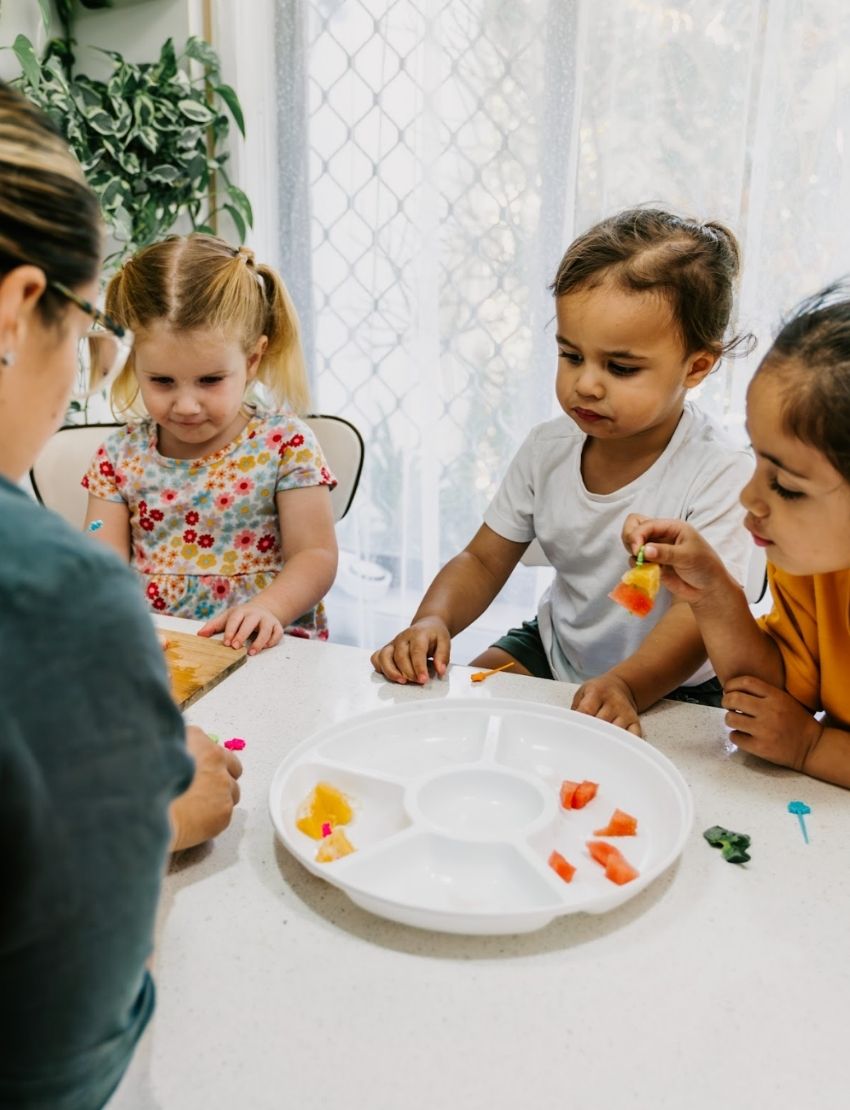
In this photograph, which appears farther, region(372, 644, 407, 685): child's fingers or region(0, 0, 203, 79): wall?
region(0, 0, 203, 79): wall

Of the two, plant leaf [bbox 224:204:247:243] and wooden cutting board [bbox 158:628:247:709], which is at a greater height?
plant leaf [bbox 224:204:247:243]

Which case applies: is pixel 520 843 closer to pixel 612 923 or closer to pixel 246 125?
pixel 612 923

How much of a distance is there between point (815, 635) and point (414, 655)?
48 cm

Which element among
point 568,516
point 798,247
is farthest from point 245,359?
point 798,247

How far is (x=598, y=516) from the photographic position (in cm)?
147

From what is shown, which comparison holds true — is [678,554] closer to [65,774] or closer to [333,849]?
[333,849]

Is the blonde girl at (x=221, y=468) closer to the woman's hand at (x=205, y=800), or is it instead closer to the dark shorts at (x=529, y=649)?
the dark shorts at (x=529, y=649)

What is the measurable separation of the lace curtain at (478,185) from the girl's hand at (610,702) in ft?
4.49

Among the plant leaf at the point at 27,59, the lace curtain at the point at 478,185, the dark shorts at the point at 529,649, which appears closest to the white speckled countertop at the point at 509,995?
the dark shorts at the point at 529,649

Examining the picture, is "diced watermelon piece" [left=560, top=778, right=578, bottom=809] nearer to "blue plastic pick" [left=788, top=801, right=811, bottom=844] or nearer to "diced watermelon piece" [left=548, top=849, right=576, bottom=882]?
"diced watermelon piece" [left=548, top=849, right=576, bottom=882]

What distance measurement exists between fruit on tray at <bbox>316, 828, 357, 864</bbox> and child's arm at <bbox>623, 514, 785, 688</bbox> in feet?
1.57

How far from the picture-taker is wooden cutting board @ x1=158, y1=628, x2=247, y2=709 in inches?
42.8

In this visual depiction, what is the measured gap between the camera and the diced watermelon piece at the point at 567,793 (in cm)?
88

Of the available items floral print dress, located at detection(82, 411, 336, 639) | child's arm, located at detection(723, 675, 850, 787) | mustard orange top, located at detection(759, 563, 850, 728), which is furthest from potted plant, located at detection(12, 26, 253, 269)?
child's arm, located at detection(723, 675, 850, 787)
